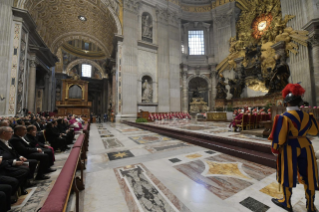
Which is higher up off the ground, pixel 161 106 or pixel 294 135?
pixel 161 106

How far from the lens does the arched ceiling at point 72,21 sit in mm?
11414

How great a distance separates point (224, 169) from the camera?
2209 millimetres

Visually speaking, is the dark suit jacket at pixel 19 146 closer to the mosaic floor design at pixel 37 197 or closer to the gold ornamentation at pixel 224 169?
the mosaic floor design at pixel 37 197

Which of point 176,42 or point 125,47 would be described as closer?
point 125,47

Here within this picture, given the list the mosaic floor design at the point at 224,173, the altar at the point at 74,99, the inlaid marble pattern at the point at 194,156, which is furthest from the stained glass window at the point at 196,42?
the mosaic floor design at the point at 224,173

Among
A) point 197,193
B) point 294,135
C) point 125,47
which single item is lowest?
point 197,193

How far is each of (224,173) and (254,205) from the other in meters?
0.70

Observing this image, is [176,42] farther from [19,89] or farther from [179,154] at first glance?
[179,154]

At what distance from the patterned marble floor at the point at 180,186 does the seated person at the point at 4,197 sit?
23.2 inches

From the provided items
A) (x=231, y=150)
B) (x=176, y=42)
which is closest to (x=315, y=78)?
(x=231, y=150)

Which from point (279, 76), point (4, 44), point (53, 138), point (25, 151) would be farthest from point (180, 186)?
point (279, 76)

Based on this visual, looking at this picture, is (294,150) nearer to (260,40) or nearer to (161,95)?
(161,95)

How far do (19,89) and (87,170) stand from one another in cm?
876

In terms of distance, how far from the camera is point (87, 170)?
89.0 inches
